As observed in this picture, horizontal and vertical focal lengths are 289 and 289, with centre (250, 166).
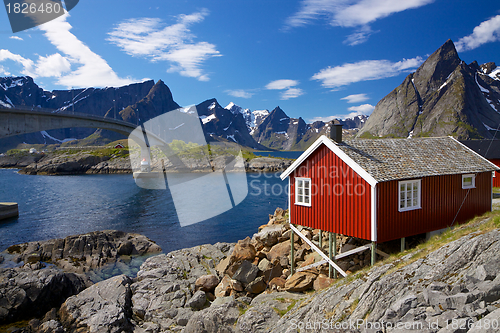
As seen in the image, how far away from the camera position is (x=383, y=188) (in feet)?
41.6

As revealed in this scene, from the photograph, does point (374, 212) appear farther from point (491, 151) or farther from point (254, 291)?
point (491, 151)

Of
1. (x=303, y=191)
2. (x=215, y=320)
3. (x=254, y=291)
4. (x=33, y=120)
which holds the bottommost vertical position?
(x=254, y=291)

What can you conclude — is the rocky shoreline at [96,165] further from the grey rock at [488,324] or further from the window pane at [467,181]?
the grey rock at [488,324]

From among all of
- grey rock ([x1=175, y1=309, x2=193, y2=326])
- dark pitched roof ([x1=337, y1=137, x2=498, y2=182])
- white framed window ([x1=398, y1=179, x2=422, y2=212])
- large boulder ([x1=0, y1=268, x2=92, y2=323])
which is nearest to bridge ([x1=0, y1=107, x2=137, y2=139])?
large boulder ([x1=0, y1=268, x2=92, y2=323])

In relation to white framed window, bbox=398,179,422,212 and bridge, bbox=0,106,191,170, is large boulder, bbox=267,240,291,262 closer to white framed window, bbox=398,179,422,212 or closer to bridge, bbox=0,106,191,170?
white framed window, bbox=398,179,422,212

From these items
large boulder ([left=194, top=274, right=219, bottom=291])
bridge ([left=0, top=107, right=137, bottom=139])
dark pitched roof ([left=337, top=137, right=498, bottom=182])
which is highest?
bridge ([left=0, top=107, right=137, bottom=139])

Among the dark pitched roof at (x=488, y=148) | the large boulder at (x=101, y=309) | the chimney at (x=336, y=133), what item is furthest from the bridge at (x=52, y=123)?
the dark pitched roof at (x=488, y=148)

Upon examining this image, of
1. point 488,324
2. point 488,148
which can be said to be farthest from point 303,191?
point 488,148

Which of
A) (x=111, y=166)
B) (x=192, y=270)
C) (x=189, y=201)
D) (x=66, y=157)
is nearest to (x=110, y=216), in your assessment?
(x=189, y=201)

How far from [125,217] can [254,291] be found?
28.2m

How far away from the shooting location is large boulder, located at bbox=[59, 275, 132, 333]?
40.4 ft

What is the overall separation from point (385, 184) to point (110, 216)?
116ft

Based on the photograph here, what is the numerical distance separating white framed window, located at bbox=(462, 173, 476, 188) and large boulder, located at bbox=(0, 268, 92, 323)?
72.1 feet

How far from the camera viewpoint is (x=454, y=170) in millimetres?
15242
